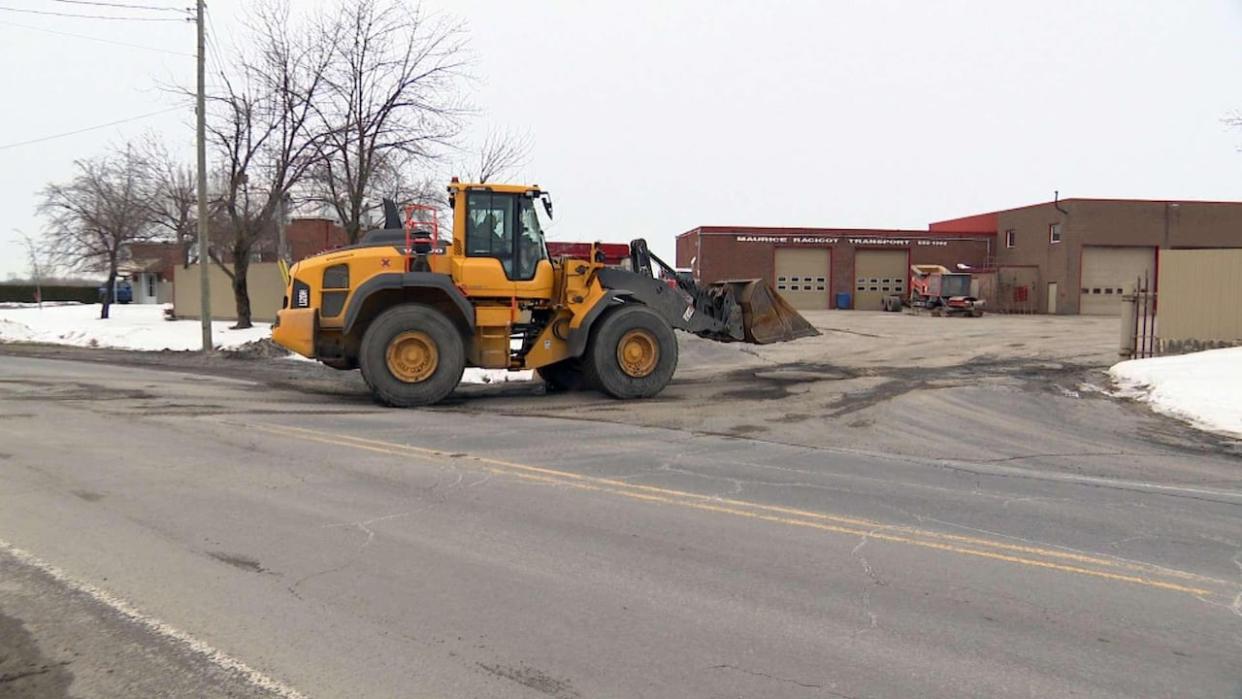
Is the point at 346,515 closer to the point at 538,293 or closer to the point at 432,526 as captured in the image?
the point at 432,526

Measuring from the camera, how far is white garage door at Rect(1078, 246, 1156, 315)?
46781 mm

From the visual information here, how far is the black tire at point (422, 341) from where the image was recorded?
510 inches

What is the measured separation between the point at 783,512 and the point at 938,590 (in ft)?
6.09

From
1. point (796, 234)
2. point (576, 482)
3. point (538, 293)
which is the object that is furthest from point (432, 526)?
point (796, 234)

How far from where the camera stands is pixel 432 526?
6.54m

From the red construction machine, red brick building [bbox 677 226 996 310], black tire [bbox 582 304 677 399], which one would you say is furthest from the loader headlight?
red brick building [bbox 677 226 996 310]

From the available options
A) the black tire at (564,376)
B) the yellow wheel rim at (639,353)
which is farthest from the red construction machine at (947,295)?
the yellow wheel rim at (639,353)

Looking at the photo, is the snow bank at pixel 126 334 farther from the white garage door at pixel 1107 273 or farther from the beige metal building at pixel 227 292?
the white garage door at pixel 1107 273

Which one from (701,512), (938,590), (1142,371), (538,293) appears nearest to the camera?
(938,590)

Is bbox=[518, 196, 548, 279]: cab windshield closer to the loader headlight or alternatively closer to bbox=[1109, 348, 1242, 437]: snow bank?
the loader headlight

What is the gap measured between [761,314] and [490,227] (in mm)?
4966

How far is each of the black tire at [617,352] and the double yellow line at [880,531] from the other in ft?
16.0

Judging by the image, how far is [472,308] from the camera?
1331 centimetres

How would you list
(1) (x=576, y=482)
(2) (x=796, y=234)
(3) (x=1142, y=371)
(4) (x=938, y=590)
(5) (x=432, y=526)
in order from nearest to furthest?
(4) (x=938, y=590) < (5) (x=432, y=526) < (1) (x=576, y=482) < (3) (x=1142, y=371) < (2) (x=796, y=234)
